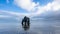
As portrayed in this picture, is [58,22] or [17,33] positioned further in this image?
[58,22]

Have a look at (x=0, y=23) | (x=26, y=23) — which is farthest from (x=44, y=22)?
(x=0, y=23)

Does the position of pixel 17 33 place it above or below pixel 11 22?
below

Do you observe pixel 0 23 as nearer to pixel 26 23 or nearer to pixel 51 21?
pixel 26 23

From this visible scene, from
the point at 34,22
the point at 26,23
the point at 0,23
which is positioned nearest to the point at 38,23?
the point at 34,22

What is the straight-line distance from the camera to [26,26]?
7.22m

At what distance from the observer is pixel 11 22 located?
28.8 ft

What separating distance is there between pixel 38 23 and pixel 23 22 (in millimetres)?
1623

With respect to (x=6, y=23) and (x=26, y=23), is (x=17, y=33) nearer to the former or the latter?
(x=26, y=23)

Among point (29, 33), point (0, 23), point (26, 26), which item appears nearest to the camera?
point (29, 33)

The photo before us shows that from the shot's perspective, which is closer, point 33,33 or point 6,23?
point 33,33

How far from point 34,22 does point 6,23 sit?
174 centimetres

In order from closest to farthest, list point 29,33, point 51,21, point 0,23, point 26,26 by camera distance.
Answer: point 29,33 < point 26,26 < point 0,23 < point 51,21

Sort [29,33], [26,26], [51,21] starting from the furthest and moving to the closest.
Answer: [51,21] → [26,26] → [29,33]

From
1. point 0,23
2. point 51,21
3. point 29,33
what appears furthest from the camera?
point 51,21
